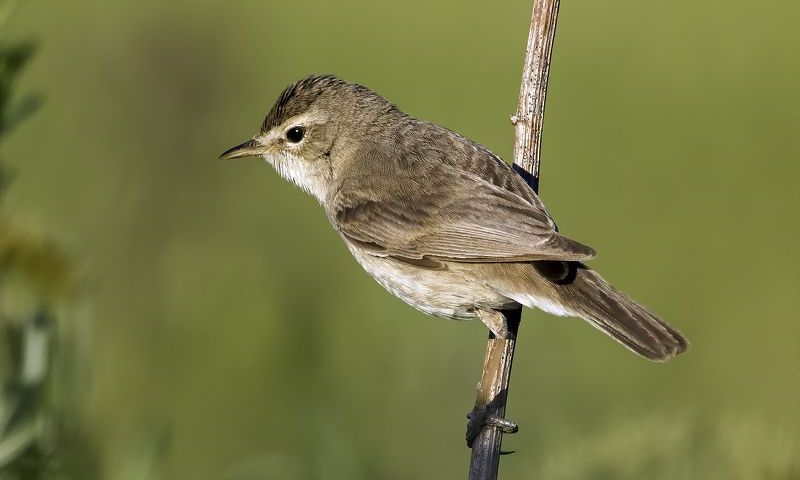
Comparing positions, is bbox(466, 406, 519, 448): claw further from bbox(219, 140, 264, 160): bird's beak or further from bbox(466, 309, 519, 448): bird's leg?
bbox(219, 140, 264, 160): bird's beak

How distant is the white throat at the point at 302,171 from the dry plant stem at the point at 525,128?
38.3 inches

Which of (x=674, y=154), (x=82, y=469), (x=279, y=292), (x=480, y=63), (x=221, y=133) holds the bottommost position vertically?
(x=82, y=469)

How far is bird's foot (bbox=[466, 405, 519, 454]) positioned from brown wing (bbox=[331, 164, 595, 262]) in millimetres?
557

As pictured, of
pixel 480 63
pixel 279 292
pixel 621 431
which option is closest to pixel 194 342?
pixel 279 292

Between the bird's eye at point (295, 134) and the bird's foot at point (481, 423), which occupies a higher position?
the bird's eye at point (295, 134)

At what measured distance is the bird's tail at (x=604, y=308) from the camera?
10.7 feet

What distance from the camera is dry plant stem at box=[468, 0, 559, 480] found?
3.29 m

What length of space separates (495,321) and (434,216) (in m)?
0.50

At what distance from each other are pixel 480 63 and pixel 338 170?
3.55 meters

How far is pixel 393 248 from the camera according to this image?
3.83 m

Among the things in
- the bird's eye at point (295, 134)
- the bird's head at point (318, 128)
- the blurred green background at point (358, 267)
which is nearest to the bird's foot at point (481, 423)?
the blurred green background at point (358, 267)

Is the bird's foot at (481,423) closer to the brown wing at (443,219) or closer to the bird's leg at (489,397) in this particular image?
the bird's leg at (489,397)

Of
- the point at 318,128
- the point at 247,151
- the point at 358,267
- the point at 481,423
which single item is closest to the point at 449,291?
the point at 481,423

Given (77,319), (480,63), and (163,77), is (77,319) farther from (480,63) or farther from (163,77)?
(480,63)
